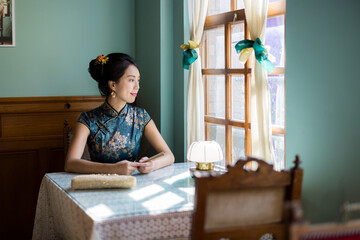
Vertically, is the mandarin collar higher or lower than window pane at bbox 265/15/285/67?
lower

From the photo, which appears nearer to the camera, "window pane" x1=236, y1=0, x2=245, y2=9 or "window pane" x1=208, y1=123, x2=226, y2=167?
"window pane" x1=236, y1=0, x2=245, y2=9

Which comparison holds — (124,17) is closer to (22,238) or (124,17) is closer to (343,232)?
(22,238)

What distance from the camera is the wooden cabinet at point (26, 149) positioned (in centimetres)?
358

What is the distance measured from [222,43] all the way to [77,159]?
119 cm

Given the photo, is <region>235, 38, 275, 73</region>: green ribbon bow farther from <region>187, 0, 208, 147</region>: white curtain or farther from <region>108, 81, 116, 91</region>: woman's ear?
<region>108, 81, 116, 91</region>: woman's ear

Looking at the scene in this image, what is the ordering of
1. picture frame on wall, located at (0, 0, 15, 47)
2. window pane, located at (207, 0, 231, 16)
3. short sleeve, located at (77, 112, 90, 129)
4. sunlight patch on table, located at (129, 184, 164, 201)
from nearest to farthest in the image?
1. sunlight patch on table, located at (129, 184, 164, 201)
2. short sleeve, located at (77, 112, 90, 129)
3. window pane, located at (207, 0, 231, 16)
4. picture frame on wall, located at (0, 0, 15, 47)

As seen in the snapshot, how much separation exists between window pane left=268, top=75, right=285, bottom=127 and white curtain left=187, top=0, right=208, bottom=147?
635 millimetres

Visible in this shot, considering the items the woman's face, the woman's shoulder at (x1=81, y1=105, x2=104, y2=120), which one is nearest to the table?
the woman's shoulder at (x1=81, y1=105, x2=104, y2=120)

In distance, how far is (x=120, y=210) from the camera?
190 cm

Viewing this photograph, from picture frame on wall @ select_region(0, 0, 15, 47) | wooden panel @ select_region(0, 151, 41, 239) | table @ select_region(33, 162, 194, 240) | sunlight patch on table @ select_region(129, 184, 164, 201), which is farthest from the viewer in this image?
wooden panel @ select_region(0, 151, 41, 239)

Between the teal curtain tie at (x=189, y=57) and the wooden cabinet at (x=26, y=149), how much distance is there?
102 centimetres

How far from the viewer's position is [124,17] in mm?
3900

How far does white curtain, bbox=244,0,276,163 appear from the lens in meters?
2.46

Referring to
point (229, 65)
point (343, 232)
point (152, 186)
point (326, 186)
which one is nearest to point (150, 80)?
point (229, 65)
